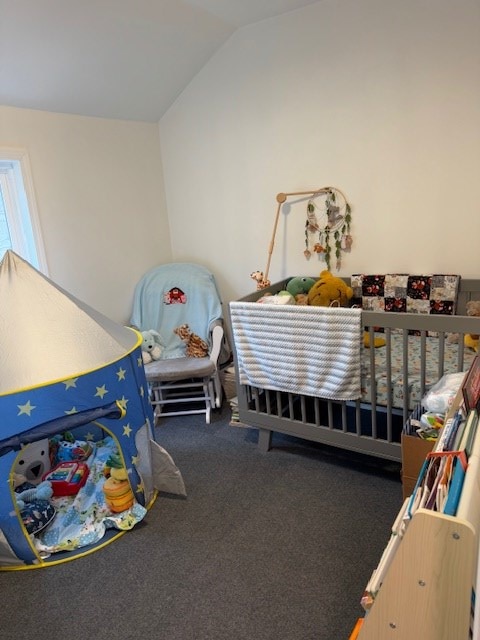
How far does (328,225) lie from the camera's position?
2916mm

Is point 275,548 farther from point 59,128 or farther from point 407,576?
point 59,128

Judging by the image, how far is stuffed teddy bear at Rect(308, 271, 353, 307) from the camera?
2664 millimetres

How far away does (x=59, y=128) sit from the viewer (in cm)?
279

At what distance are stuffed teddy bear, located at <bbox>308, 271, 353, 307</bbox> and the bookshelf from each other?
169cm

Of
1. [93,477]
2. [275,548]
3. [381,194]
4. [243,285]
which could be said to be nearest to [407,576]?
[275,548]

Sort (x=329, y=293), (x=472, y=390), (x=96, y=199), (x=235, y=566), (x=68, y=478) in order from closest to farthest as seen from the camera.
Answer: (x=472, y=390), (x=235, y=566), (x=68, y=478), (x=329, y=293), (x=96, y=199)

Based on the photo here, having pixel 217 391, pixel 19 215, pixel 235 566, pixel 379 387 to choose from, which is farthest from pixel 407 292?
pixel 19 215

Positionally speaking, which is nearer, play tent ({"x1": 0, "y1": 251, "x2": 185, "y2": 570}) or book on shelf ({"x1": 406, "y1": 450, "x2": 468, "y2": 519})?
book on shelf ({"x1": 406, "y1": 450, "x2": 468, "y2": 519})

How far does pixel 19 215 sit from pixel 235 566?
7.45ft

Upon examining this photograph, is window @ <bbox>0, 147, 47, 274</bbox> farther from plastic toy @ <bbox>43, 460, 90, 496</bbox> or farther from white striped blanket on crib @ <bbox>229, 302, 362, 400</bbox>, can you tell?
white striped blanket on crib @ <bbox>229, 302, 362, 400</bbox>

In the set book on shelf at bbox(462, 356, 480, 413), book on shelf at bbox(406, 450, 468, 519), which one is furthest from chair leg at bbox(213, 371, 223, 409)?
book on shelf at bbox(406, 450, 468, 519)

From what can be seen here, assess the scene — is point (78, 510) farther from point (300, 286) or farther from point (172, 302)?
point (300, 286)

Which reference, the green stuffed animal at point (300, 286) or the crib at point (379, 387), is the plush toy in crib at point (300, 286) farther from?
the crib at point (379, 387)

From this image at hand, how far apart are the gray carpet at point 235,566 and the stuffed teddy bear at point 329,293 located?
2.87ft
